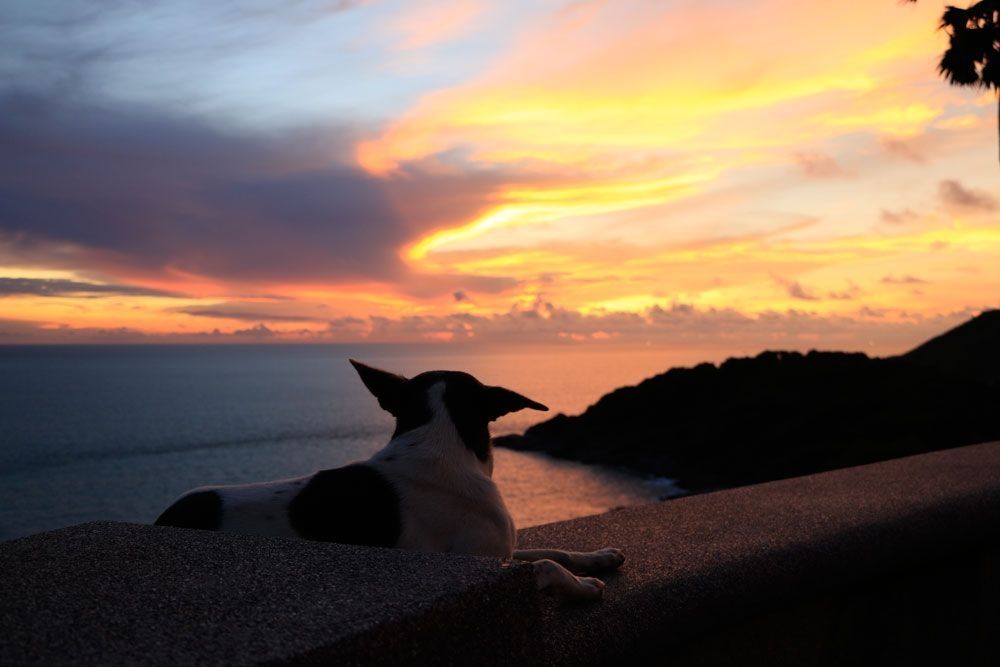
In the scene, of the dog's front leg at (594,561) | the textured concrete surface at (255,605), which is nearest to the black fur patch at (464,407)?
the dog's front leg at (594,561)

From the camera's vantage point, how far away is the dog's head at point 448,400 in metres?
3.54

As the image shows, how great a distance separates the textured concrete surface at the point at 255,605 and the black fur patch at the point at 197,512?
A: 545 mm

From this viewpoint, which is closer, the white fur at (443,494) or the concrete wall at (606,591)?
the concrete wall at (606,591)

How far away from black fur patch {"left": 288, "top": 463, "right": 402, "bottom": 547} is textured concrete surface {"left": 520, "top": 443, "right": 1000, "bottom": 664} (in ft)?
2.58

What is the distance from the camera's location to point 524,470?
2616 inches

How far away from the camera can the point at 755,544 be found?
3.38 m

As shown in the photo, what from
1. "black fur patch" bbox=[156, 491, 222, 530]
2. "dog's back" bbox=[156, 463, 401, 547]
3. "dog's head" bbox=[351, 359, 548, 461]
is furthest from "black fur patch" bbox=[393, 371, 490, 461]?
"black fur patch" bbox=[156, 491, 222, 530]

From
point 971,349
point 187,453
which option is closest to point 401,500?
point 971,349

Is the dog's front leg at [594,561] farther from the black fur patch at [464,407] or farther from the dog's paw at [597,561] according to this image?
the black fur patch at [464,407]

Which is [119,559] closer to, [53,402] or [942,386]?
[942,386]

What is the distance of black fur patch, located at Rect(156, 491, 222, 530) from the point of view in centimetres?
319

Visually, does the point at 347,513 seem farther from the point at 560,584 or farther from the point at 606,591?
the point at 606,591

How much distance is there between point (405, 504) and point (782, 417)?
5033 centimetres

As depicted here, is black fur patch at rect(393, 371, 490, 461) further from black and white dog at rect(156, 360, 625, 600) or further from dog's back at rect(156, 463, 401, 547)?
dog's back at rect(156, 463, 401, 547)
